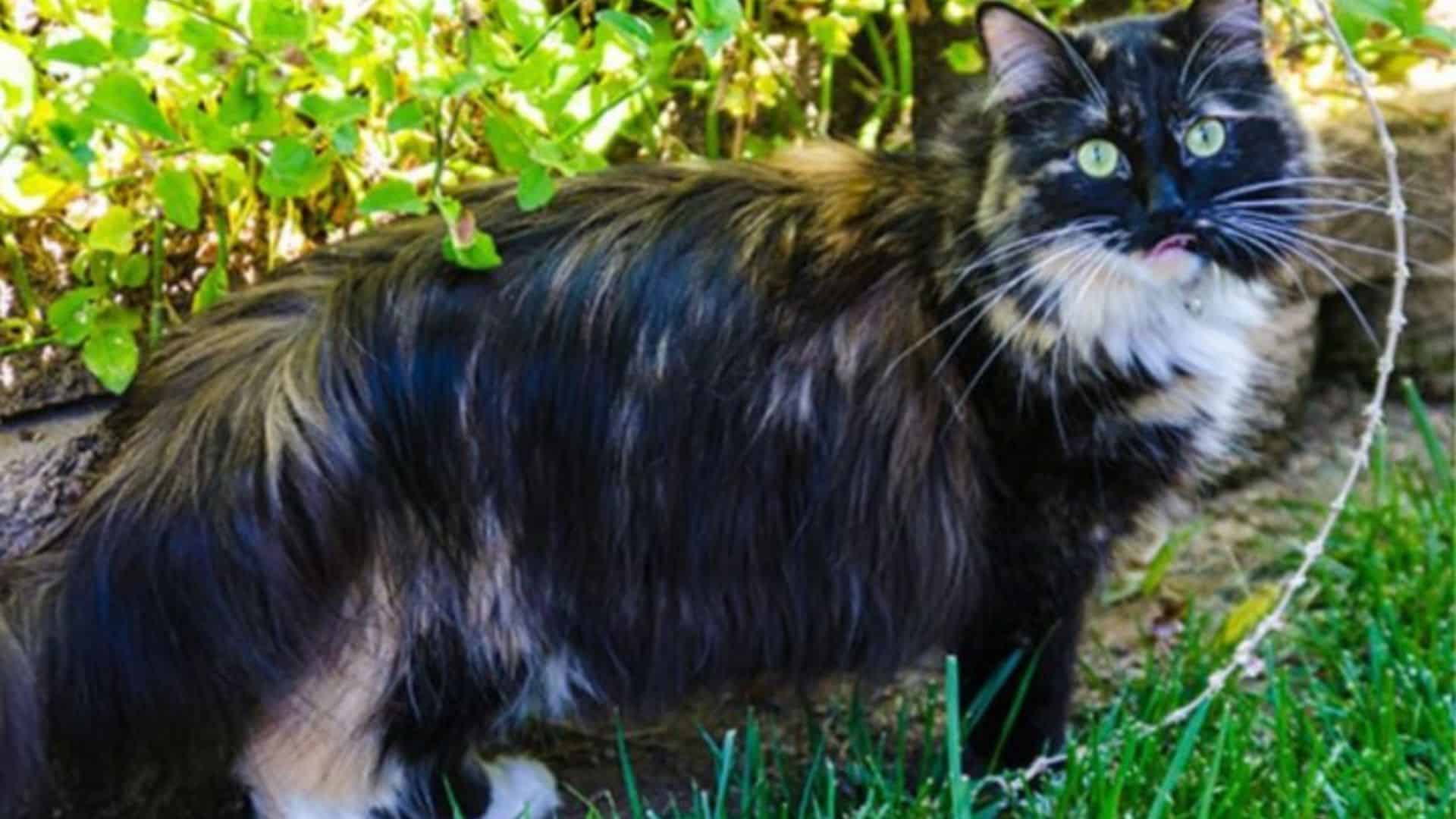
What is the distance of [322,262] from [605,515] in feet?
1.36

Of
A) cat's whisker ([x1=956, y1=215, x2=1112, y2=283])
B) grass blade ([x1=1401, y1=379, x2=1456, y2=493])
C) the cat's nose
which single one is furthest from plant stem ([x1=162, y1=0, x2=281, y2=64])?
grass blade ([x1=1401, y1=379, x2=1456, y2=493])

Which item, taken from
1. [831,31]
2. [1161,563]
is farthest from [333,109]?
[1161,563]

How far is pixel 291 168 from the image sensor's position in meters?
1.91

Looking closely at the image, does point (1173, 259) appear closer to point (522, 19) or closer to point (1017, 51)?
point (1017, 51)

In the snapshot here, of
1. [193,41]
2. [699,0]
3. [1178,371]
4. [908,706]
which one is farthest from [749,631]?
[193,41]

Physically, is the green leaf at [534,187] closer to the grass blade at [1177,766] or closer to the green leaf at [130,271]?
the green leaf at [130,271]

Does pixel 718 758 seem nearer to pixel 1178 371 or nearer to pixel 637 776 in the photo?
pixel 637 776

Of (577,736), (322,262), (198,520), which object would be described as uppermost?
(322,262)

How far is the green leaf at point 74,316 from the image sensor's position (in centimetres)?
209

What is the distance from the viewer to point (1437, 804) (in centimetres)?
212

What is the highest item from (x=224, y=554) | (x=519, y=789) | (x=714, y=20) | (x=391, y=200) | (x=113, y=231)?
(x=714, y=20)

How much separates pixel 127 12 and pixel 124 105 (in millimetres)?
82

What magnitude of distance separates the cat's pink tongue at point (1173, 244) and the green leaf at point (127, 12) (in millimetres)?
962

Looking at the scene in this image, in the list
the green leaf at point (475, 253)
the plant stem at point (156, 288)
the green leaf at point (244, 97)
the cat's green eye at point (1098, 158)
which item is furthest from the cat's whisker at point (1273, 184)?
the plant stem at point (156, 288)
